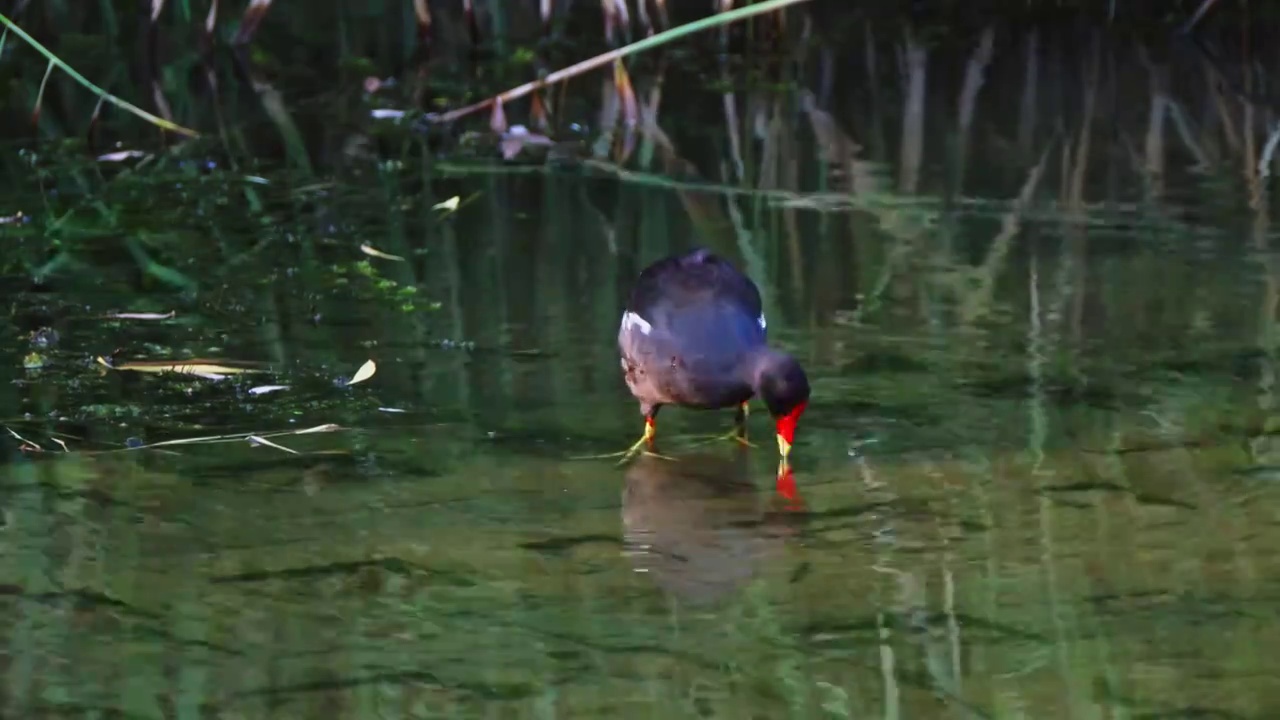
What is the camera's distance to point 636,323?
14.7ft

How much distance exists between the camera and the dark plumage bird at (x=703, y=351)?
415 centimetres

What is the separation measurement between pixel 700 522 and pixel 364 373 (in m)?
1.21

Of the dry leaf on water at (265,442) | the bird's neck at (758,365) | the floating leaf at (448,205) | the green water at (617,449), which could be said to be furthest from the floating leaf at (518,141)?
the bird's neck at (758,365)

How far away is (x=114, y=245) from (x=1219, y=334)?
334cm

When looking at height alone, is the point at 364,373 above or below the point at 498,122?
below

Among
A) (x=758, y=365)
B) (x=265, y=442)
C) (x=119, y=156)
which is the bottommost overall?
(x=265, y=442)

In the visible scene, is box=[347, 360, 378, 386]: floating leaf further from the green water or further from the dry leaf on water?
the dry leaf on water

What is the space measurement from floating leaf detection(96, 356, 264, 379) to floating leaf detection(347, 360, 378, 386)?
24 cm

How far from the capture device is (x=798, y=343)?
512 centimetres

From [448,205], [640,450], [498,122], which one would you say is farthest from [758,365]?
[498,122]

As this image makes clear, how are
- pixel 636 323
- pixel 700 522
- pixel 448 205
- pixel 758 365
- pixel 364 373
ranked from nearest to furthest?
pixel 700 522 < pixel 758 365 < pixel 636 323 < pixel 364 373 < pixel 448 205

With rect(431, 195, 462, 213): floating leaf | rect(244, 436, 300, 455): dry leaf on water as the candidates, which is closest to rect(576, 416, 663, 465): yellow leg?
rect(244, 436, 300, 455): dry leaf on water

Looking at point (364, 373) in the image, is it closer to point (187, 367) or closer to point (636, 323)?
point (187, 367)

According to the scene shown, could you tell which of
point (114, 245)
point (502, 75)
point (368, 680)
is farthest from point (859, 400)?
point (502, 75)
